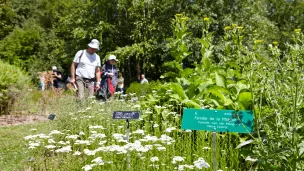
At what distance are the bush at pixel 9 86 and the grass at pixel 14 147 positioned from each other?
52.9 inches

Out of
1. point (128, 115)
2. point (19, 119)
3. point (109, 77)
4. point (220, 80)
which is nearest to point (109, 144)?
point (128, 115)

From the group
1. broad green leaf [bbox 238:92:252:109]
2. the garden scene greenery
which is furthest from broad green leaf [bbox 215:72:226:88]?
broad green leaf [bbox 238:92:252:109]

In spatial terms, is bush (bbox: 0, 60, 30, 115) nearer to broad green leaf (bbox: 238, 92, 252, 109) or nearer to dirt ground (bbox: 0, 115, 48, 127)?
dirt ground (bbox: 0, 115, 48, 127)

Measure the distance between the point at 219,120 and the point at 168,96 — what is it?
212cm

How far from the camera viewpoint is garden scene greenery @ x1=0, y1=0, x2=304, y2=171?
8.21 feet

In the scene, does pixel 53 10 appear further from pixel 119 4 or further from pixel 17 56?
pixel 119 4

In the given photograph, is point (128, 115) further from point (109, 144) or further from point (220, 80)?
point (220, 80)

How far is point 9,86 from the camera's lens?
8.77 m

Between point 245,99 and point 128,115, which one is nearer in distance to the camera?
point 128,115

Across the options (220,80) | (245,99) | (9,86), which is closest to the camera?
(245,99)

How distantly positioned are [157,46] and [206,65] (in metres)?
13.1

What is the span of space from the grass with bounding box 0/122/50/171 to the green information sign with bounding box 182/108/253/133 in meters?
1.94

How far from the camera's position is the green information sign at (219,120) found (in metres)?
2.69

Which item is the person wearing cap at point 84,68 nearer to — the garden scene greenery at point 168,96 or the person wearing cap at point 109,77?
the garden scene greenery at point 168,96
